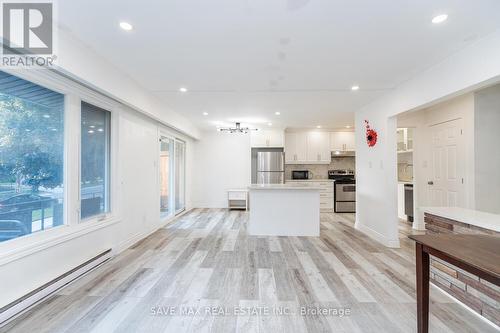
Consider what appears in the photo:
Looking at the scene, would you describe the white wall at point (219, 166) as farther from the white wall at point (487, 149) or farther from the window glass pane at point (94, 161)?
the white wall at point (487, 149)

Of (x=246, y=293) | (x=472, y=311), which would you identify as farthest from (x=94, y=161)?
(x=472, y=311)

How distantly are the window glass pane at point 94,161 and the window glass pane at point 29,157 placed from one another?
334mm

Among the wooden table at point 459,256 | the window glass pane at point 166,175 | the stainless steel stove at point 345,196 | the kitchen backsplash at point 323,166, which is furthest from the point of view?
the kitchen backsplash at point 323,166

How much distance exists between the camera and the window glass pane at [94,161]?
2869 millimetres

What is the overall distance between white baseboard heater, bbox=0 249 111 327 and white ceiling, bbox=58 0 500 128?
2439 millimetres

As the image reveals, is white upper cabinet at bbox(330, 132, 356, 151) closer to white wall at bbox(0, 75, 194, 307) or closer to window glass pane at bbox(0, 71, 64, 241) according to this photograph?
white wall at bbox(0, 75, 194, 307)

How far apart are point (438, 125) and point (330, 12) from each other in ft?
13.1

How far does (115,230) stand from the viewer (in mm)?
3311

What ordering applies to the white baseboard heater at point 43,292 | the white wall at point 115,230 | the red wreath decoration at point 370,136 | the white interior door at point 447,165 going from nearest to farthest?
1. the white baseboard heater at point 43,292
2. the white wall at point 115,230
3. the white interior door at point 447,165
4. the red wreath decoration at point 370,136

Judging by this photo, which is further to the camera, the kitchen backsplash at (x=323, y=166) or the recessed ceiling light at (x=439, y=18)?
the kitchen backsplash at (x=323, y=166)

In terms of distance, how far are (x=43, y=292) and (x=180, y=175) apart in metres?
4.24

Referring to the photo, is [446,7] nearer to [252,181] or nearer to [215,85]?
[215,85]

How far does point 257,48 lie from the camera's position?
2.35m

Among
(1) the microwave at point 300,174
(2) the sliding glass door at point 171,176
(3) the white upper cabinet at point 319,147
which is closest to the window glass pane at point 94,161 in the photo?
(2) the sliding glass door at point 171,176
